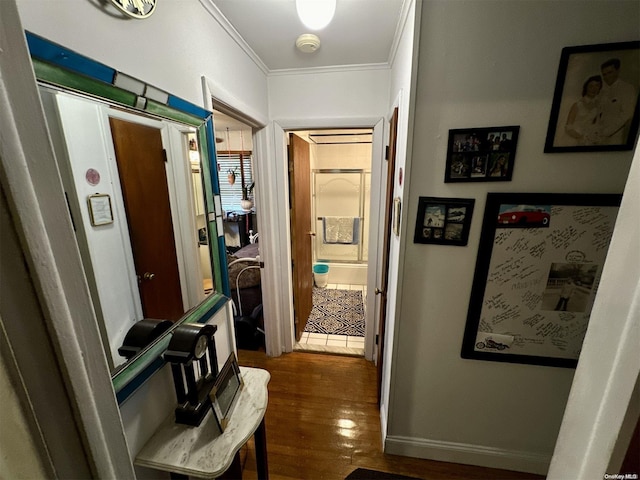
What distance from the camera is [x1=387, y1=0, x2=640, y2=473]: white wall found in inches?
37.3

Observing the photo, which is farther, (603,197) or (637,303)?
(603,197)

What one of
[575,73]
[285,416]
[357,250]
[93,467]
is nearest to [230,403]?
[93,467]

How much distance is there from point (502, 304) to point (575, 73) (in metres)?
0.98

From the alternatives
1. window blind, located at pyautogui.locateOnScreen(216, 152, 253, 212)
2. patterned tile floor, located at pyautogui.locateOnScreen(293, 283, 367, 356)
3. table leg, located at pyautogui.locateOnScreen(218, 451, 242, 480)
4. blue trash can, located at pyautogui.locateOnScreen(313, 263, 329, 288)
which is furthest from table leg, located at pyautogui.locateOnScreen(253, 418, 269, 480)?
window blind, located at pyautogui.locateOnScreen(216, 152, 253, 212)

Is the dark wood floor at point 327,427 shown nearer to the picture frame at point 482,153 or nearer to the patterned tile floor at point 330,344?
the patterned tile floor at point 330,344

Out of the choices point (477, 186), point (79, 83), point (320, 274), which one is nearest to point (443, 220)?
point (477, 186)

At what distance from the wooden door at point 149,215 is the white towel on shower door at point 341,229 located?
122 inches

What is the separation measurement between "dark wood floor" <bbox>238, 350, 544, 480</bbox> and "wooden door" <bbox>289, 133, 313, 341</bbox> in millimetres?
513

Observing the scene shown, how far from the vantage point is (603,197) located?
40.3 inches

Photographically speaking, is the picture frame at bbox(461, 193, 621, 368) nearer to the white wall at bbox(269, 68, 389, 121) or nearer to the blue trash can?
the white wall at bbox(269, 68, 389, 121)

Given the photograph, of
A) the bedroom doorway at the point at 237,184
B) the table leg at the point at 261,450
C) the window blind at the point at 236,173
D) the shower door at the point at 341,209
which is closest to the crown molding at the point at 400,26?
the table leg at the point at 261,450

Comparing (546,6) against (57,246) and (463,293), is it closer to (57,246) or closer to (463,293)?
(463,293)

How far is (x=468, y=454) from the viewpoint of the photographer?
1434 millimetres

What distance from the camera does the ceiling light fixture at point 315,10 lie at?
1.05 metres
